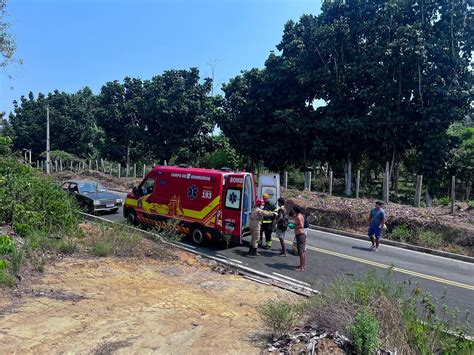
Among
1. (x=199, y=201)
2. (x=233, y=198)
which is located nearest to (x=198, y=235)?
(x=199, y=201)

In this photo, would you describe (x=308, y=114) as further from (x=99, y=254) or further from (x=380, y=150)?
(x=99, y=254)

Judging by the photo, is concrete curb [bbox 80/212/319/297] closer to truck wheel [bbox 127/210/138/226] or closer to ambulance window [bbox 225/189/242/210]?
ambulance window [bbox 225/189/242/210]

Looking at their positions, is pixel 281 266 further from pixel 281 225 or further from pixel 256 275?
pixel 281 225

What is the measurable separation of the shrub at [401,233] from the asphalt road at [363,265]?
3.74 ft

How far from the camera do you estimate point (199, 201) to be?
1218cm

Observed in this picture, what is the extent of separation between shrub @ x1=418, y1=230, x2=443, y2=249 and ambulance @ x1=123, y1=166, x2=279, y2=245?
22.8 ft

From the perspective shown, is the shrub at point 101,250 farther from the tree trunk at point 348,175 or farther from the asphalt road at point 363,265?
the tree trunk at point 348,175

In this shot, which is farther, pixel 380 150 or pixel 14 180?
pixel 380 150

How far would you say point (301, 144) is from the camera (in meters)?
30.2

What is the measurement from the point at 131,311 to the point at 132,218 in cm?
825

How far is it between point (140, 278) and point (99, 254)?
2037 millimetres

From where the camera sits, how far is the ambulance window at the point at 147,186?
13648 millimetres

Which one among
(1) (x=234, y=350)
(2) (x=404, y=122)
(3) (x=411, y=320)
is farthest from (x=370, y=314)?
(2) (x=404, y=122)

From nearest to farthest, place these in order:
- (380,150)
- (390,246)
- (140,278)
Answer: (140,278) → (390,246) → (380,150)
